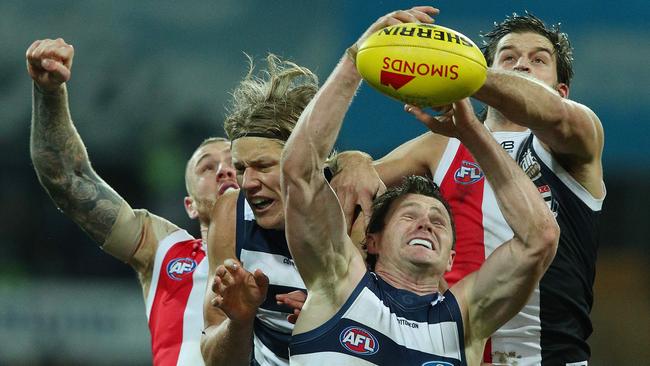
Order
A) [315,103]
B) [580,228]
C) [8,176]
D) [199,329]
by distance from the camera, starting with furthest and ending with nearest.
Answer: [8,176] → [199,329] → [580,228] → [315,103]

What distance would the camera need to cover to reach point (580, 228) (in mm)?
4180

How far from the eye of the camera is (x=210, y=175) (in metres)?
5.75

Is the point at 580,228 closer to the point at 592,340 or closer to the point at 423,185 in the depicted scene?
the point at 423,185

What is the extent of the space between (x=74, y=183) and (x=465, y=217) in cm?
186

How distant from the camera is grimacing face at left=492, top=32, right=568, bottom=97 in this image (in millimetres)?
4363

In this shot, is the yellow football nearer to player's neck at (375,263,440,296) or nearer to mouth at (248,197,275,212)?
player's neck at (375,263,440,296)

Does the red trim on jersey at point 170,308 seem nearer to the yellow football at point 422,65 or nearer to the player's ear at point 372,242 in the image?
the player's ear at point 372,242

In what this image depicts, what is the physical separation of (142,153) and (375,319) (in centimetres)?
632

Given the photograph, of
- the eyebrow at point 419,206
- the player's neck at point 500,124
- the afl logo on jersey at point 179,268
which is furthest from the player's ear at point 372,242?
the afl logo on jersey at point 179,268

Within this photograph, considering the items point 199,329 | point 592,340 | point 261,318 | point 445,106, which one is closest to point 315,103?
point 445,106

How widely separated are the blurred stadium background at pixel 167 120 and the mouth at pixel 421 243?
196 inches

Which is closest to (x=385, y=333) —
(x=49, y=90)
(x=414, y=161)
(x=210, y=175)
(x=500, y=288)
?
(x=500, y=288)

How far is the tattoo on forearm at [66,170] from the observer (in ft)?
15.7

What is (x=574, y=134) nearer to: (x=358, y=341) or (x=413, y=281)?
(x=413, y=281)
